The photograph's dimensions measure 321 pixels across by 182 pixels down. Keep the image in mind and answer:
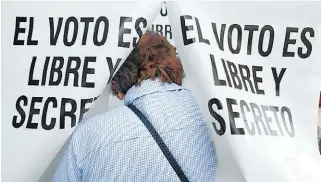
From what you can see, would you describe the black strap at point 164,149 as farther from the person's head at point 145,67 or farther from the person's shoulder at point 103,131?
the person's head at point 145,67

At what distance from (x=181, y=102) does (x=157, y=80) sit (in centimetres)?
10

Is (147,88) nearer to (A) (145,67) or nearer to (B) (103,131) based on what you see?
(A) (145,67)

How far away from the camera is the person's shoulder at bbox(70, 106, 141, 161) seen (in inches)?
68.0

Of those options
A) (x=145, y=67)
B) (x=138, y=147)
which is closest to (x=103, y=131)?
(x=138, y=147)

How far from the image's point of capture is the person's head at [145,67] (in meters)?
1.82

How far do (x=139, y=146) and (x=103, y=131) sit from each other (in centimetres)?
11

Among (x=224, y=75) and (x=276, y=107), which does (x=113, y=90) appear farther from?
(x=276, y=107)

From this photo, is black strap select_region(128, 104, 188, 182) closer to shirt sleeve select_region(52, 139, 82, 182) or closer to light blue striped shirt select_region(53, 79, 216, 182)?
light blue striped shirt select_region(53, 79, 216, 182)

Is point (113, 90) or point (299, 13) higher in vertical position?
point (299, 13)

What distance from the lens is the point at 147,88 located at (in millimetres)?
1784

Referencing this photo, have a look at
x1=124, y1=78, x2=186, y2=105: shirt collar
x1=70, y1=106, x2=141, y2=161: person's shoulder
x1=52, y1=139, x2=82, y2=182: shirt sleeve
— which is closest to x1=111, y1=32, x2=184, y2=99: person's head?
x1=124, y1=78, x2=186, y2=105: shirt collar

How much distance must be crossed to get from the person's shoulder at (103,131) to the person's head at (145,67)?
123 millimetres

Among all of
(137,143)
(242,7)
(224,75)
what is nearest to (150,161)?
(137,143)

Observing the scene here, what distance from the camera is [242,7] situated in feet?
5.59
